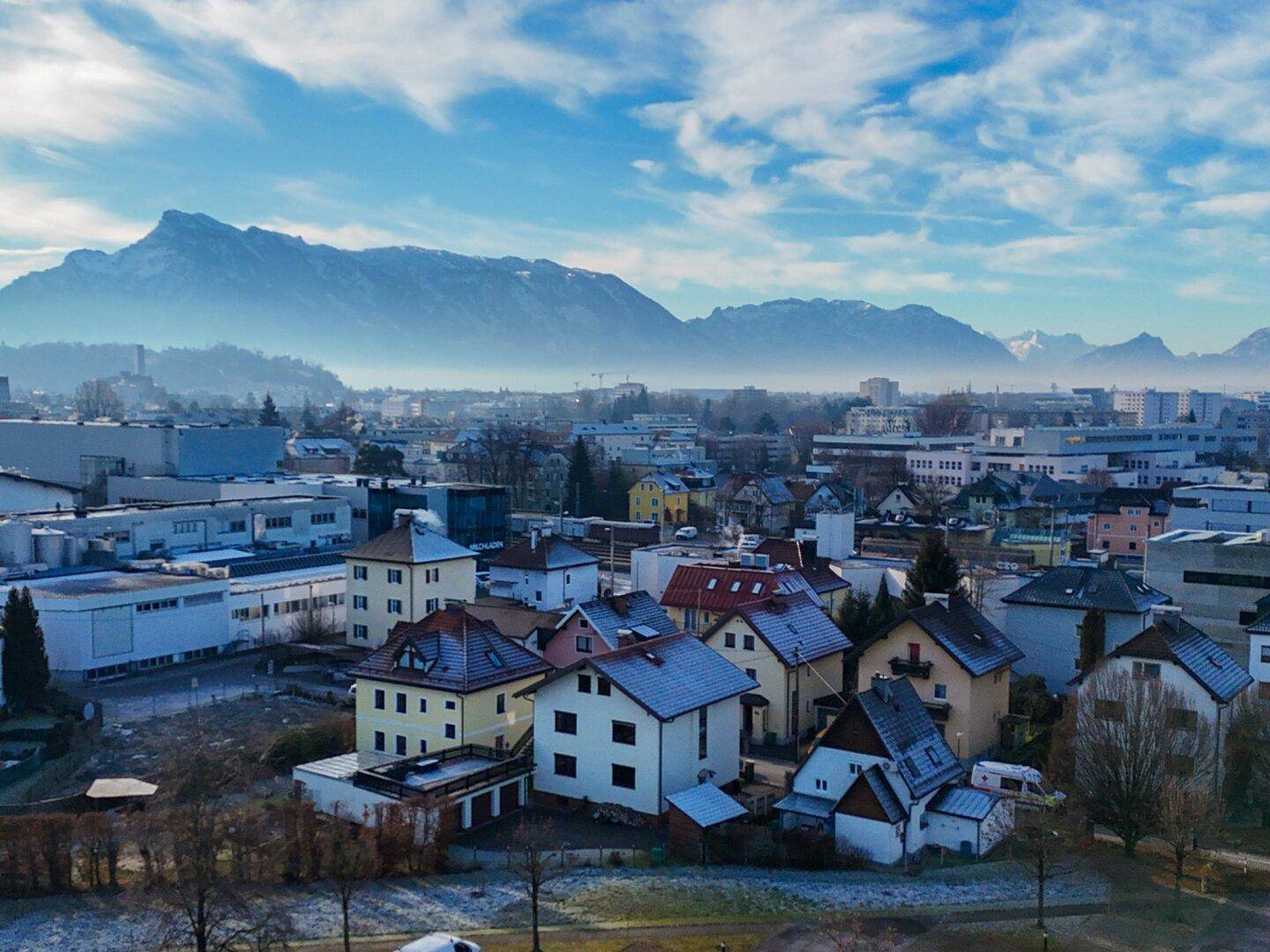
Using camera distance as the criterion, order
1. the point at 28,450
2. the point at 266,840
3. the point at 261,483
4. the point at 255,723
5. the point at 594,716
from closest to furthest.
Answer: the point at 266,840 → the point at 594,716 → the point at 255,723 → the point at 261,483 → the point at 28,450

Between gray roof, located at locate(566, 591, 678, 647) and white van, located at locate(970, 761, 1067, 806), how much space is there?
8418 mm

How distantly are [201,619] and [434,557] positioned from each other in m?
8.59

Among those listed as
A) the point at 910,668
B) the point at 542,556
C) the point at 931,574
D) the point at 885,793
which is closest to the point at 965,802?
Answer: the point at 885,793

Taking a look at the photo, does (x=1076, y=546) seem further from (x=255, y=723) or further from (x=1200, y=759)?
(x=255, y=723)

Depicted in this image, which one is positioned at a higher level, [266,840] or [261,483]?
[261,483]

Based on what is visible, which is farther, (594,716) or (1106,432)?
(1106,432)

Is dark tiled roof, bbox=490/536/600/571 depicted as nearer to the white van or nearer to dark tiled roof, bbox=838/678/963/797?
dark tiled roof, bbox=838/678/963/797

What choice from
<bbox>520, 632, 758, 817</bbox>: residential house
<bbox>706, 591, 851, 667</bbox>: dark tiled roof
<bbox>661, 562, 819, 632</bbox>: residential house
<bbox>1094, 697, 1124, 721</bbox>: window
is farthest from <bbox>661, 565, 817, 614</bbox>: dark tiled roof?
<bbox>1094, 697, 1124, 721</bbox>: window

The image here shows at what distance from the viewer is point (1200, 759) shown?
22.8 m

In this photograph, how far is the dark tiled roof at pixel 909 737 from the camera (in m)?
21.7

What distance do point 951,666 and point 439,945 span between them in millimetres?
15756

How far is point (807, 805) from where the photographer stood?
73.1ft

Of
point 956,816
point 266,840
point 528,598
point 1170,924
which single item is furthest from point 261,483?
point 1170,924

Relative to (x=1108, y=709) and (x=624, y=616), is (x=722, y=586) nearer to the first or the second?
(x=624, y=616)
